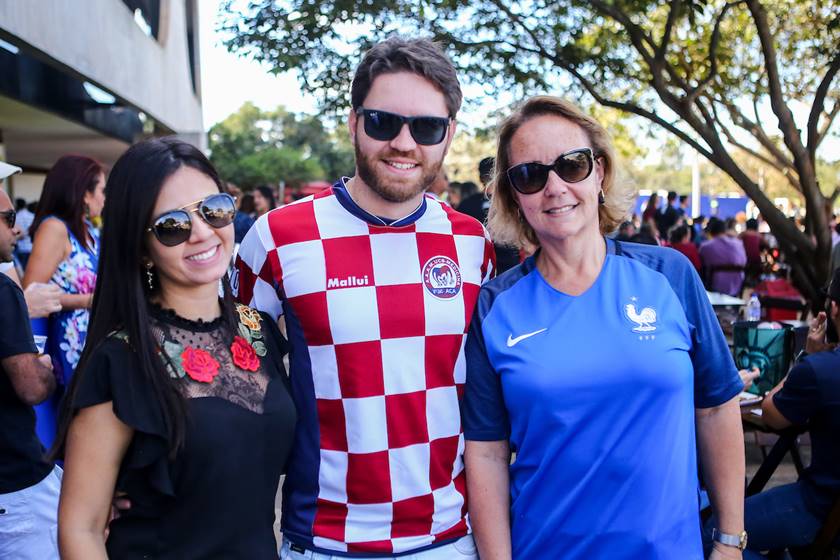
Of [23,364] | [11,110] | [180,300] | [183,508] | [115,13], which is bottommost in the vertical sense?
[183,508]

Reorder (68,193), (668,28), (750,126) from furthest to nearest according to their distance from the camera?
(750,126)
(668,28)
(68,193)

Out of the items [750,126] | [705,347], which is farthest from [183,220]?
[750,126]

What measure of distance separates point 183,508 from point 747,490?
2906mm

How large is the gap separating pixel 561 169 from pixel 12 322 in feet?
5.78

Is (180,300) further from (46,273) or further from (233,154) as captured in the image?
(233,154)

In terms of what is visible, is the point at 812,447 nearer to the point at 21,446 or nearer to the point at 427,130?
the point at 427,130

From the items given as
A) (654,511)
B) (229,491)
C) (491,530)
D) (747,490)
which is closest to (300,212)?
(229,491)

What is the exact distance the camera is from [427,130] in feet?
6.79

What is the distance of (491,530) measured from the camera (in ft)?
6.29

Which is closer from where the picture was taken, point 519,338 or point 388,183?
point 519,338

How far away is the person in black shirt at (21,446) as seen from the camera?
7.93ft

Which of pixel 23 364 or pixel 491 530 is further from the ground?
pixel 23 364

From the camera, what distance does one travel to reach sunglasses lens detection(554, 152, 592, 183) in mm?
1958

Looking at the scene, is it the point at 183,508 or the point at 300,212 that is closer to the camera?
the point at 183,508
